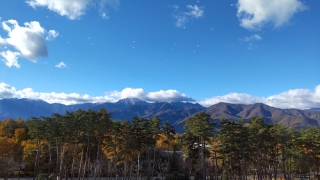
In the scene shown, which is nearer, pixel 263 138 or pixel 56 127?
pixel 56 127

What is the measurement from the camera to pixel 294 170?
6306 cm

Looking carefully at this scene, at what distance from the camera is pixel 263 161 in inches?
2264

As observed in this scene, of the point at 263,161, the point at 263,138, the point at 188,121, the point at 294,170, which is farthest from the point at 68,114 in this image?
the point at 294,170

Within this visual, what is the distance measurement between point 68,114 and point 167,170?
3177 centimetres

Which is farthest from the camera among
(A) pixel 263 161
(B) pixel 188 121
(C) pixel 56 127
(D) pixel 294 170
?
(D) pixel 294 170

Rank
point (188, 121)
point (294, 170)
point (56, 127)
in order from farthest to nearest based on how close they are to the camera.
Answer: point (294, 170) → point (188, 121) → point (56, 127)

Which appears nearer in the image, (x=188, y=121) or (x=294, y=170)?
(x=188, y=121)

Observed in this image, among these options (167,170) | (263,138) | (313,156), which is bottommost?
(167,170)

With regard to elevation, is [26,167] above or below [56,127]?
below

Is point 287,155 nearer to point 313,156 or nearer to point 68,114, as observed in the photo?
point 313,156

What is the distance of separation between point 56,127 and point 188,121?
22853 mm

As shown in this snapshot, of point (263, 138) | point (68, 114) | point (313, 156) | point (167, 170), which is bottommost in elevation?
point (167, 170)

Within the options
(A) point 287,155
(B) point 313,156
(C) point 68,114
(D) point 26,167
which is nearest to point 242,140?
(A) point 287,155

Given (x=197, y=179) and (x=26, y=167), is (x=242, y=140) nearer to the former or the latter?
(x=197, y=179)
